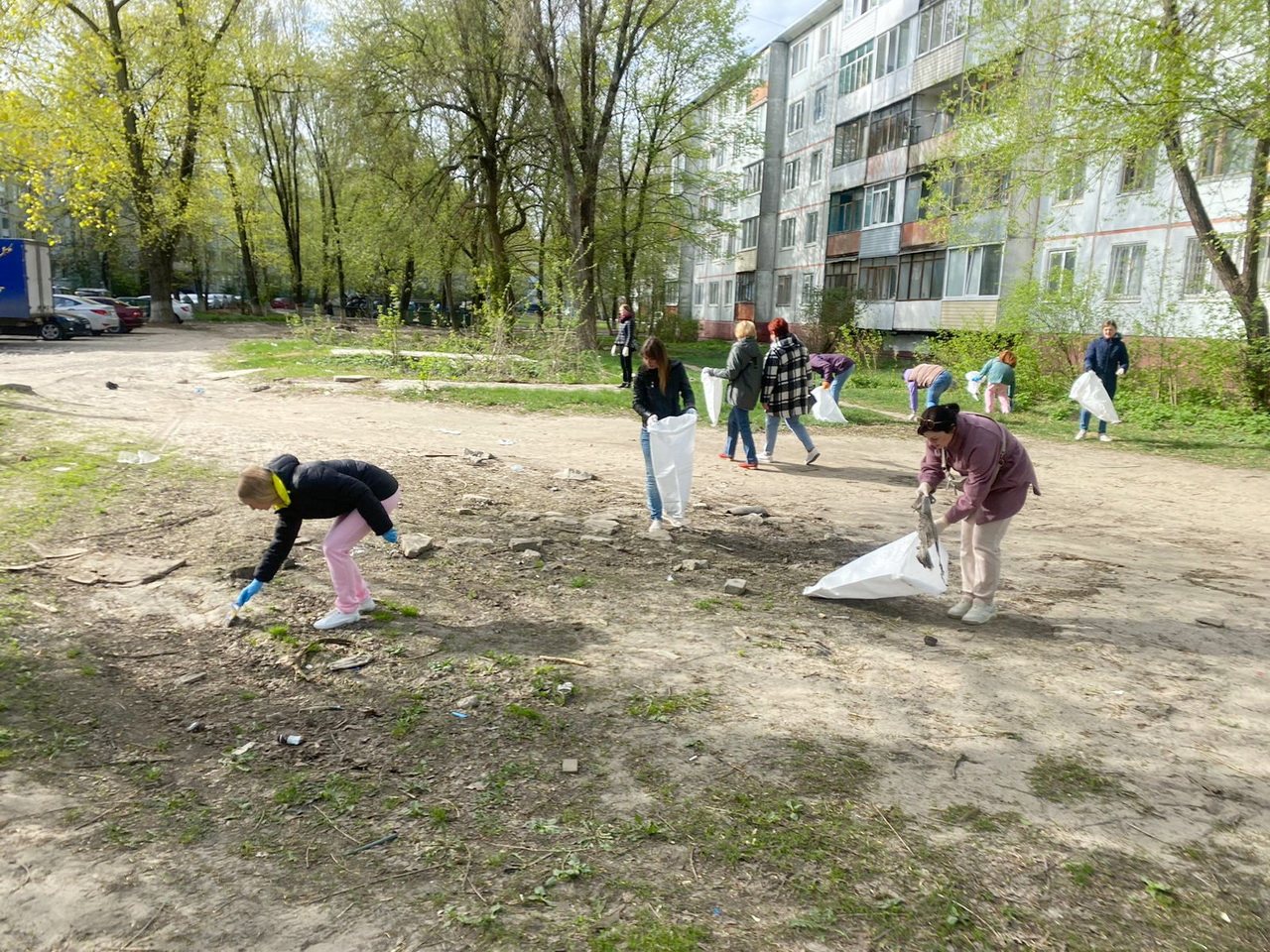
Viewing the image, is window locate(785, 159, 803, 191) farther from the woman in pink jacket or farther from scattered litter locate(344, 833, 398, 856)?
scattered litter locate(344, 833, 398, 856)

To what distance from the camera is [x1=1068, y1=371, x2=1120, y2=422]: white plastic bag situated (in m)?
13.1

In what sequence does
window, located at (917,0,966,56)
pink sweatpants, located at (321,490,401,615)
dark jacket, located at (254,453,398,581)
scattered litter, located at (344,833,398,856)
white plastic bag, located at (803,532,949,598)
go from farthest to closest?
window, located at (917,0,966,56)
white plastic bag, located at (803,532,949,598)
pink sweatpants, located at (321,490,401,615)
dark jacket, located at (254,453,398,581)
scattered litter, located at (344,833,398,856)

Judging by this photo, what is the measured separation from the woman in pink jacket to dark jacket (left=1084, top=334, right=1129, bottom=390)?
363 inches

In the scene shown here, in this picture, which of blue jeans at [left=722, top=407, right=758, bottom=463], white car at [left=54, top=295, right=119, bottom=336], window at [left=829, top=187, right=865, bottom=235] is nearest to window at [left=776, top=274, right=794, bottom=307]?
window at [left=829, top=187, right=865, bottom=235]

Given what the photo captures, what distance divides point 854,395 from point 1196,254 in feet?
28.3

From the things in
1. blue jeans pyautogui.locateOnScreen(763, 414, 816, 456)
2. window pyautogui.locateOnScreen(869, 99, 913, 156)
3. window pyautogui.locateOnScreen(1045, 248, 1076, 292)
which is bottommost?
blue jeans pyautogui.locateOnScreen(763, 414, 816, 456)

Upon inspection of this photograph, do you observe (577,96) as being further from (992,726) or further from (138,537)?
(992,726)

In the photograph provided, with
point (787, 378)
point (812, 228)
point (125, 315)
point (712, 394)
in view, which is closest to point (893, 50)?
point (812, 228)

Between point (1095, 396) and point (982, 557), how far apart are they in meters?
9.19

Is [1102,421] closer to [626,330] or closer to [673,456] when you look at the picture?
[626,330]

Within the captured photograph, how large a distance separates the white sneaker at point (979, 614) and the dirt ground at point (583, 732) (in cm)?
8

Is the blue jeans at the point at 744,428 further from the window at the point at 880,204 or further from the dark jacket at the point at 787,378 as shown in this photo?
the window at the point at 880,204

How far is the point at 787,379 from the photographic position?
10.1 metres

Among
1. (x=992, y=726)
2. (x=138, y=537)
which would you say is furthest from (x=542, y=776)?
(x=138, y=537)
